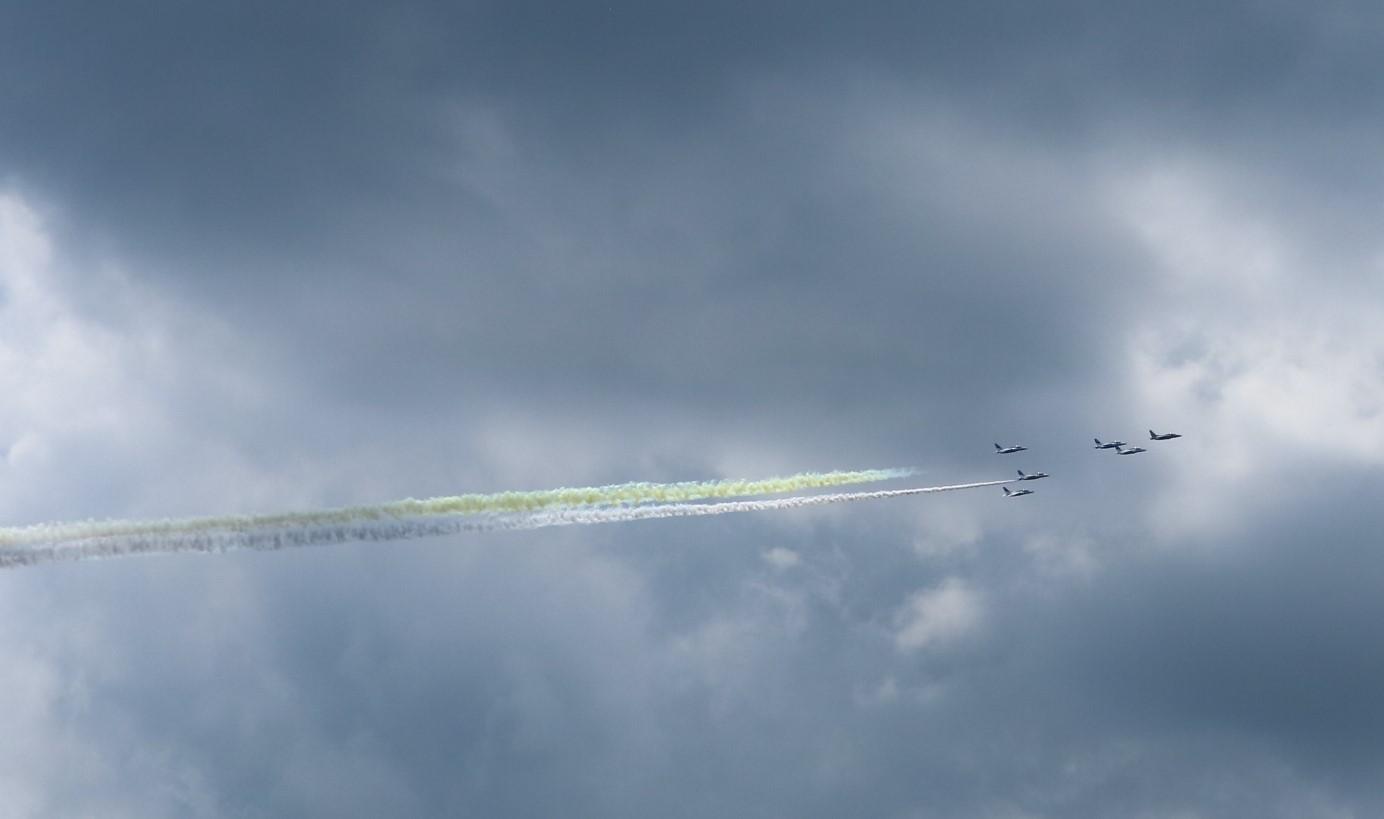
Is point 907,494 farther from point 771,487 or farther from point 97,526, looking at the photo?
point 97,526

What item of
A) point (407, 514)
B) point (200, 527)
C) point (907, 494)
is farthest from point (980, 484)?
point (200, 527)

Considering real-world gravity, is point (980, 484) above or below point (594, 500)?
above

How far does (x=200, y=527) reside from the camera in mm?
138375

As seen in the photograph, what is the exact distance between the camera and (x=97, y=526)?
438 ft

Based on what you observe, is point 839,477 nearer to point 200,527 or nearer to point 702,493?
point 702,493

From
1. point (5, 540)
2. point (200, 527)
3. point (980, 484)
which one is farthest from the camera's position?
point (980, 484)

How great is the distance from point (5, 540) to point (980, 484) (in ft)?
345

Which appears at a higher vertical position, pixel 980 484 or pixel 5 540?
pixel 980 484

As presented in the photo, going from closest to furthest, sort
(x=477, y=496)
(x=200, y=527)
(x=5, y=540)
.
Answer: (x=5, y=540)
(x=200, y=527)
(x=477, y=496)

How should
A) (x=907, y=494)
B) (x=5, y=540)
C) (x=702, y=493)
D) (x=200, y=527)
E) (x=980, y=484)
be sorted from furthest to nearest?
(x=980, y=484) → (x=907, y=494) → (x=702, y=493) → (x=200, y=527) → (x=5, y=540)

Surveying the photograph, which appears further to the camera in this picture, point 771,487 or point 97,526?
point 771,487

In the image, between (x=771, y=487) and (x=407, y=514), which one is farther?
(x=771, y=487)

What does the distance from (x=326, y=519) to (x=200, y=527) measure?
33.6 feet

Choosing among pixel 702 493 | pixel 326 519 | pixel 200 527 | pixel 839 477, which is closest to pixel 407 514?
pixel 326 519
